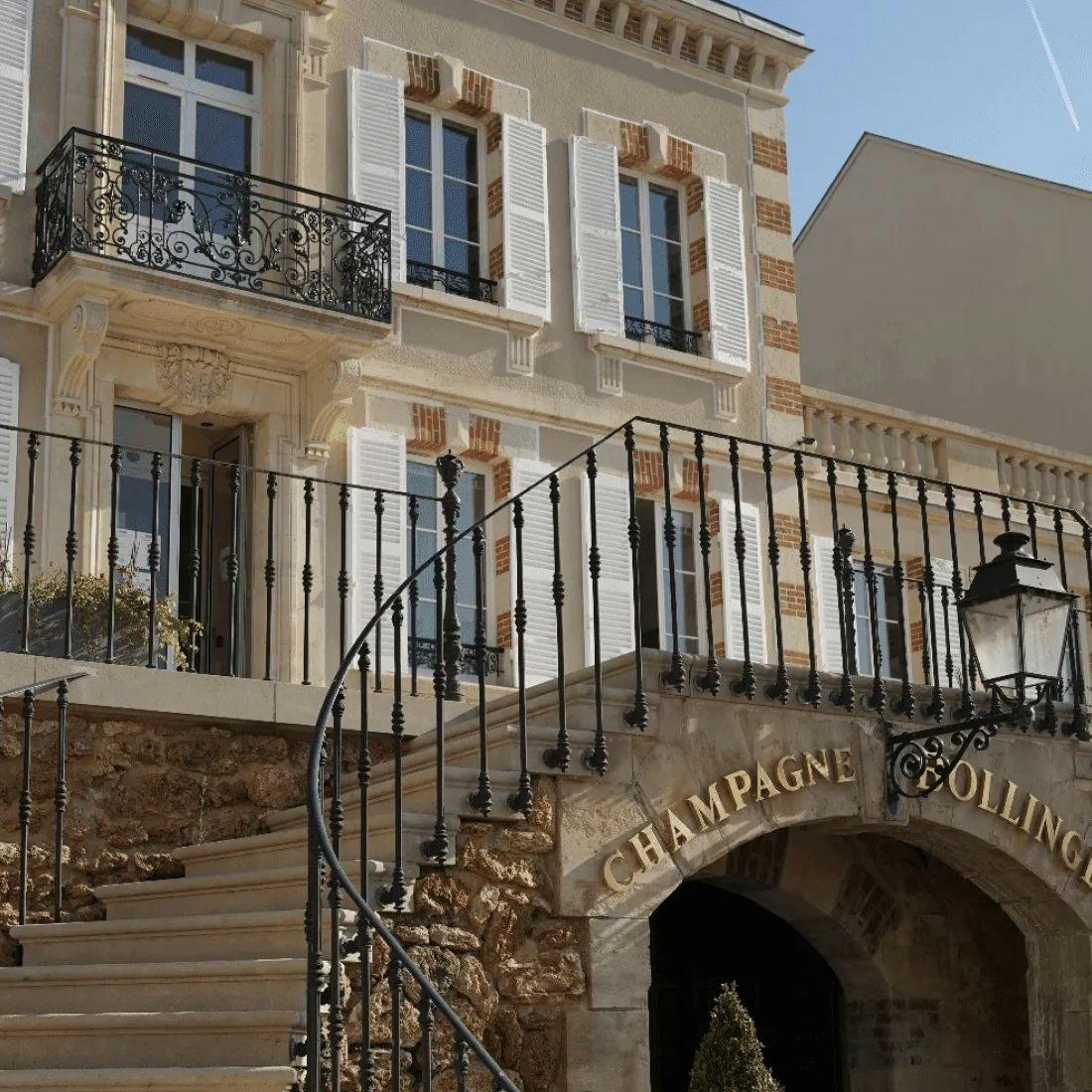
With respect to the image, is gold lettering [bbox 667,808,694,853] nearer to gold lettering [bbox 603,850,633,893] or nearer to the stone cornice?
gold lettering [bbox 603,850,633,893]

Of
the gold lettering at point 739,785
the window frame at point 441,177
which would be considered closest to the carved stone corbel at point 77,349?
the window frame at point 441,177

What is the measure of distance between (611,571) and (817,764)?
551cm

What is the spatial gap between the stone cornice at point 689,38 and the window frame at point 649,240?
0.99 m

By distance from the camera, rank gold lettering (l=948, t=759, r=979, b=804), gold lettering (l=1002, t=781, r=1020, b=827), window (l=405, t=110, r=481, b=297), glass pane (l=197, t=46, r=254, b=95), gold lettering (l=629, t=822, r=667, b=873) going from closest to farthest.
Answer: gold lettering (l=629, t=822, r=667, b=873) → gold lettering (l=948, t=759, r=979, b=804) → gold lettering (l=1002, t=781, r=1020, b=827) → glass pane (l=197, t=46, r=254, b=95) → window (l=405, t=110, r=481, b=297)

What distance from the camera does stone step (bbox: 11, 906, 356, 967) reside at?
7.06 meters

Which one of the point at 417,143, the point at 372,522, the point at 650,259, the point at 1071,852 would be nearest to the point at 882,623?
the point at 650,259

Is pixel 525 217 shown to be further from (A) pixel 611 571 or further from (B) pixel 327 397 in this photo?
(A) pixel 611 571

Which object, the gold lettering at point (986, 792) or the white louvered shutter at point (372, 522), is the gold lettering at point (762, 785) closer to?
the gold lettering at point (986, 792)

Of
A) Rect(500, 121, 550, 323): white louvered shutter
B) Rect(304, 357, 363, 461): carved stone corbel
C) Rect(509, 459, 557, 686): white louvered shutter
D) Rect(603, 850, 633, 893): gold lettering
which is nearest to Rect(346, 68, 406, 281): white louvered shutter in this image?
Rect(500, 121, 550, 323): white louvered shutter

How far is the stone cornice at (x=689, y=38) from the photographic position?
14.9 metres

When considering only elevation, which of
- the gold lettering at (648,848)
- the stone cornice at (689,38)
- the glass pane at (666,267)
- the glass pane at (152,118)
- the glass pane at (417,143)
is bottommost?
the gold lettering at (648,848)

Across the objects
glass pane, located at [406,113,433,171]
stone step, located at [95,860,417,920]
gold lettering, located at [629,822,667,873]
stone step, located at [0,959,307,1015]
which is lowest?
stone step, located at [0,959,307,1015]

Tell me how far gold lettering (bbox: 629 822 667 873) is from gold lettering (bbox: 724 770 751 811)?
0.43m

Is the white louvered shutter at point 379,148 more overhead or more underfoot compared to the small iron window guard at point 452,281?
more overhead
